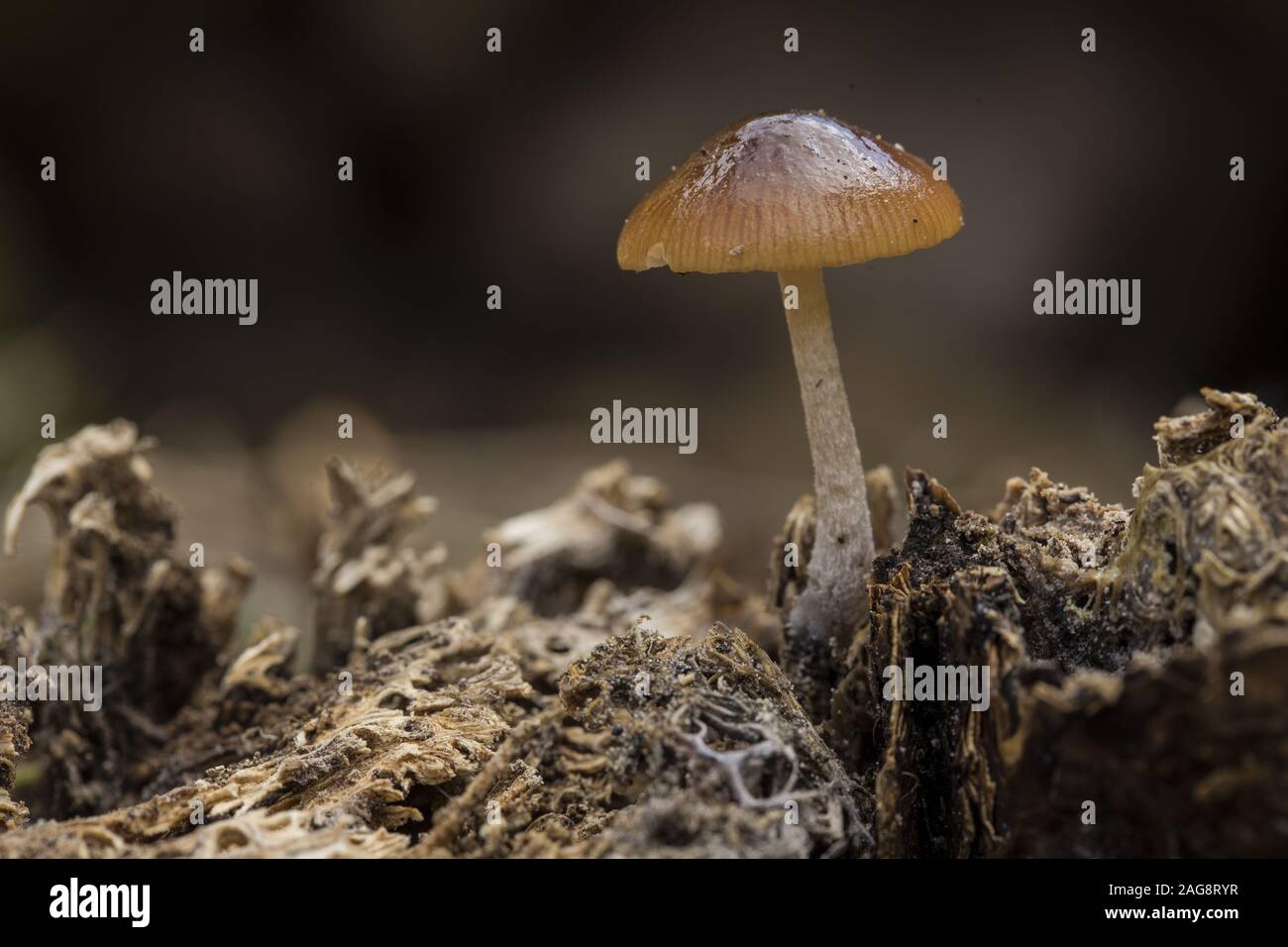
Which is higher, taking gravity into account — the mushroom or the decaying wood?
the mushroom

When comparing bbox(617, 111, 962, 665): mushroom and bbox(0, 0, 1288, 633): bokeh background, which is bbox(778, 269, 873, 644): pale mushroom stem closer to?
bbox(617, 111, 962, 665): mushroom

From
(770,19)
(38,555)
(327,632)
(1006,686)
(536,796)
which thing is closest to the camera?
(1006,686)

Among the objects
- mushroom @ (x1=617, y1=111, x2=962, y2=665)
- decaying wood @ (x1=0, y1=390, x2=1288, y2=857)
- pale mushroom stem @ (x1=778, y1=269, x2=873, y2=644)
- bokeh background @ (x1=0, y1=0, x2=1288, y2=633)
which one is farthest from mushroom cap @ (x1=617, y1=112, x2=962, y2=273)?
bokeh background @ (x1=0, y1=0, x2=1288, y2=633)

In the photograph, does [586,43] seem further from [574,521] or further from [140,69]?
[574,521]

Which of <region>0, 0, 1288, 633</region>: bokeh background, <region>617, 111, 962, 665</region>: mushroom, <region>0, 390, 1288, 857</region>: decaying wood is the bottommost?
<region>0, 390, 1288, 857</region>: decaying wood

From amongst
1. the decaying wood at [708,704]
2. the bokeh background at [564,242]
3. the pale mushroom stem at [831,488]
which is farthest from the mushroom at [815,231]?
the bokeh background at [564,242]

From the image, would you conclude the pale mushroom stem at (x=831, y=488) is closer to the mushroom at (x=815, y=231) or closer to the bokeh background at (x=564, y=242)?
the mushroom at (x=815, y=231)

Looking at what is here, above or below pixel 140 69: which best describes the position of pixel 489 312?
below

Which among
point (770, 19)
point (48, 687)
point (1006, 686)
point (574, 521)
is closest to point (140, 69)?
point (770, 19)
